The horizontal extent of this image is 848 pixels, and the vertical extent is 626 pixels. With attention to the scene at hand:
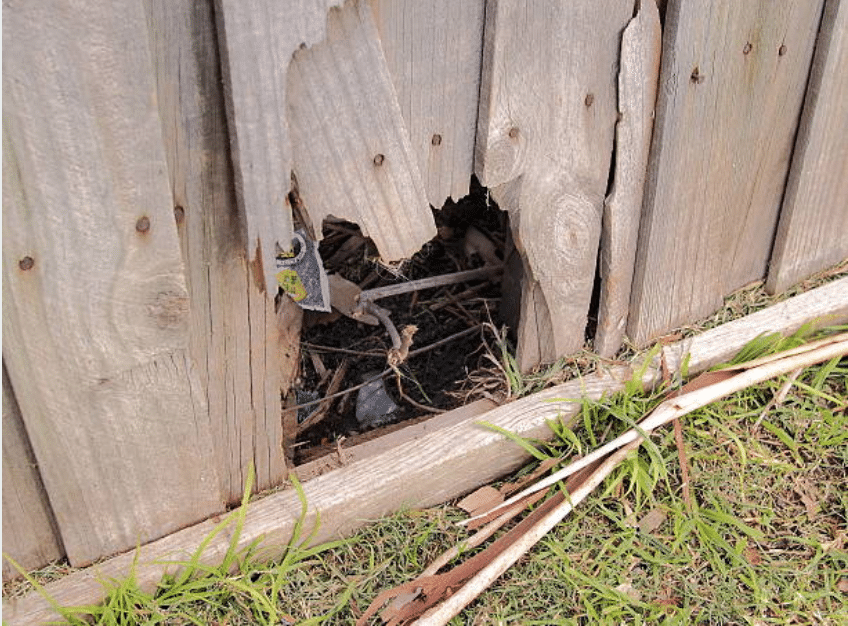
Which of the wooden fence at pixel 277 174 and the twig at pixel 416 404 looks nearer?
the wooden fence at pixel 277 174

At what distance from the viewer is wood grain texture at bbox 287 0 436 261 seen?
5.73 feet

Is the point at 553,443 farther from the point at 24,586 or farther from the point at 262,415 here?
the point at 24,586

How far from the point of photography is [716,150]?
2377mm

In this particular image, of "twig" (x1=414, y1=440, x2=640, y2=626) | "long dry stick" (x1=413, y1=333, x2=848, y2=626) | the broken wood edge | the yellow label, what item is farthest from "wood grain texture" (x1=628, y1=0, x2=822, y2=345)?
the yellow label

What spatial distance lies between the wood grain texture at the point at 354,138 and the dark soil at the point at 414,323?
0.75 m

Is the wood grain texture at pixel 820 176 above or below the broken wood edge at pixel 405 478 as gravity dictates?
above

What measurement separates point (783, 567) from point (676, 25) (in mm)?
1164

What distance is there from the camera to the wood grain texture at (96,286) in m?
1.53

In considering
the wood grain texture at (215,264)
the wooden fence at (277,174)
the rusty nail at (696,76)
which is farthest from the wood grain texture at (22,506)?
the rusty nail at (696,76)

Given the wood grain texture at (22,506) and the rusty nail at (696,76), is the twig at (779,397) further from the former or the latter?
the wood grain texture at (22,506)

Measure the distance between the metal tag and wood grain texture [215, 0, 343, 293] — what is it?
0.74 meters

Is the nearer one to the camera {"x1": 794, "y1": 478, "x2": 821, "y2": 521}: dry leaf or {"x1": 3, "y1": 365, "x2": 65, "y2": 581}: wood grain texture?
{"x1": 3, "y1": 365, "x2": 65, "y2": 581}: wood grain texture

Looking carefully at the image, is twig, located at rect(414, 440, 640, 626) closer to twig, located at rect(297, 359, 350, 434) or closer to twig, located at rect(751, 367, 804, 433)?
twig, located at rect(751, 367, 804, 433)

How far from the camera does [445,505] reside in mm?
2344
